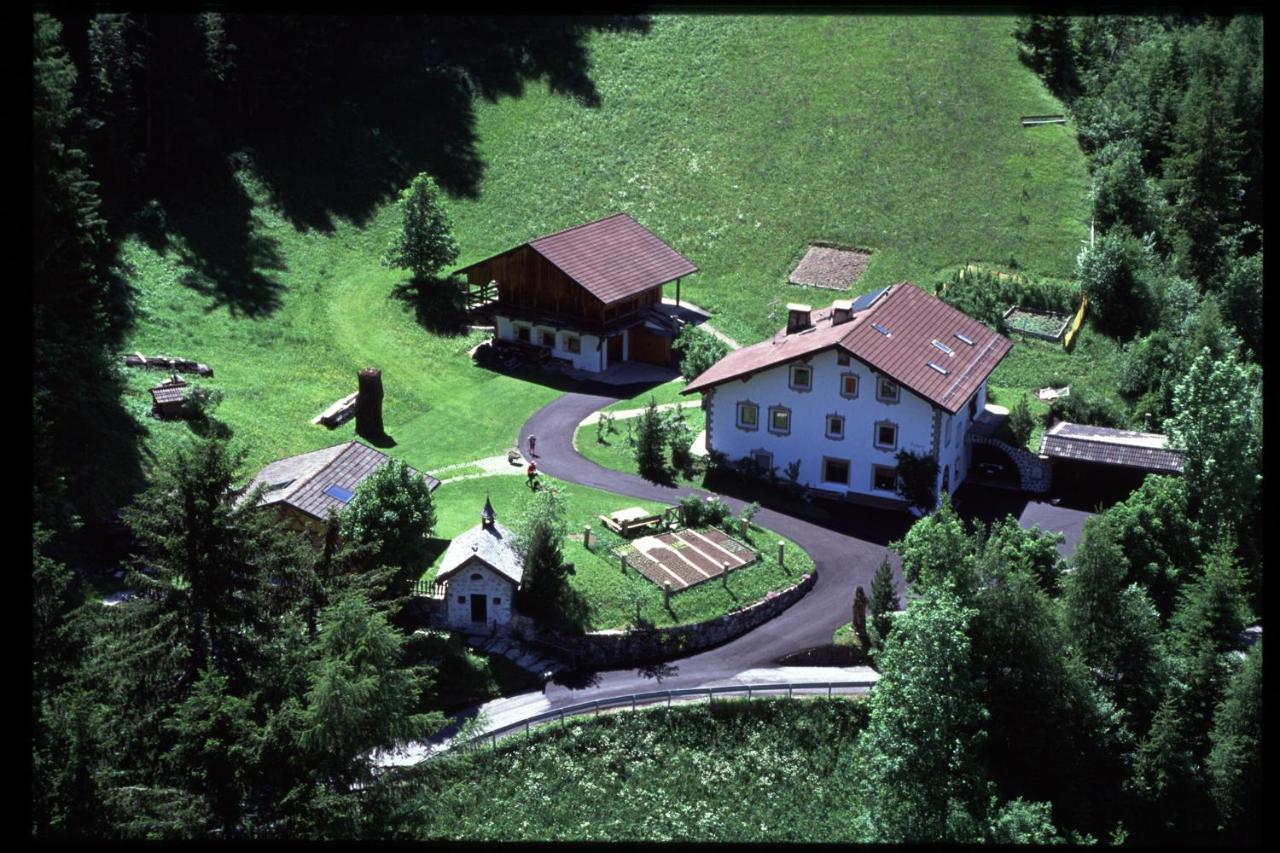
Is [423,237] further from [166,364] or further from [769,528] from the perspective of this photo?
[769,528]

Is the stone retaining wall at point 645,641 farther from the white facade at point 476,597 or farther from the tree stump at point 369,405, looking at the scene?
the tree stump at point 369,405

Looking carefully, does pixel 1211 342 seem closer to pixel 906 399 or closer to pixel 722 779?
pixel 906 399

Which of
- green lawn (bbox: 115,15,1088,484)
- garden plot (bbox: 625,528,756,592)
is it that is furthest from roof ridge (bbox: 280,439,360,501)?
garden plot (bbox: 625,528,756,592)

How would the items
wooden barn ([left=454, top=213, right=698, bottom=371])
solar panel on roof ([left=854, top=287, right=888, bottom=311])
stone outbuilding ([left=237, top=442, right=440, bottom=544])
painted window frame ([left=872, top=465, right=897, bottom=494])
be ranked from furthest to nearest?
wooden barn ([left=454, top=213, right=698, bottom=371]) → solar panel on roof ([left=854, top=287, right=888, bottom=311]) → painted window frame ([left=872, top=465, right=897, bottom=494]) → stone outbuilding ([left=237, top=442, right=440, bottom=544])

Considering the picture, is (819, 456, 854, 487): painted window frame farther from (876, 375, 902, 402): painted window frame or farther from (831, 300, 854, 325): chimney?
(831, 300, 854, 325): chimney

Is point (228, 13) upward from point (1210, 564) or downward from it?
upward

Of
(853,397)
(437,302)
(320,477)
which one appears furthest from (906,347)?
(437,302)

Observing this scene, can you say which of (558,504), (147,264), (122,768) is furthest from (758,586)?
(147,264)
